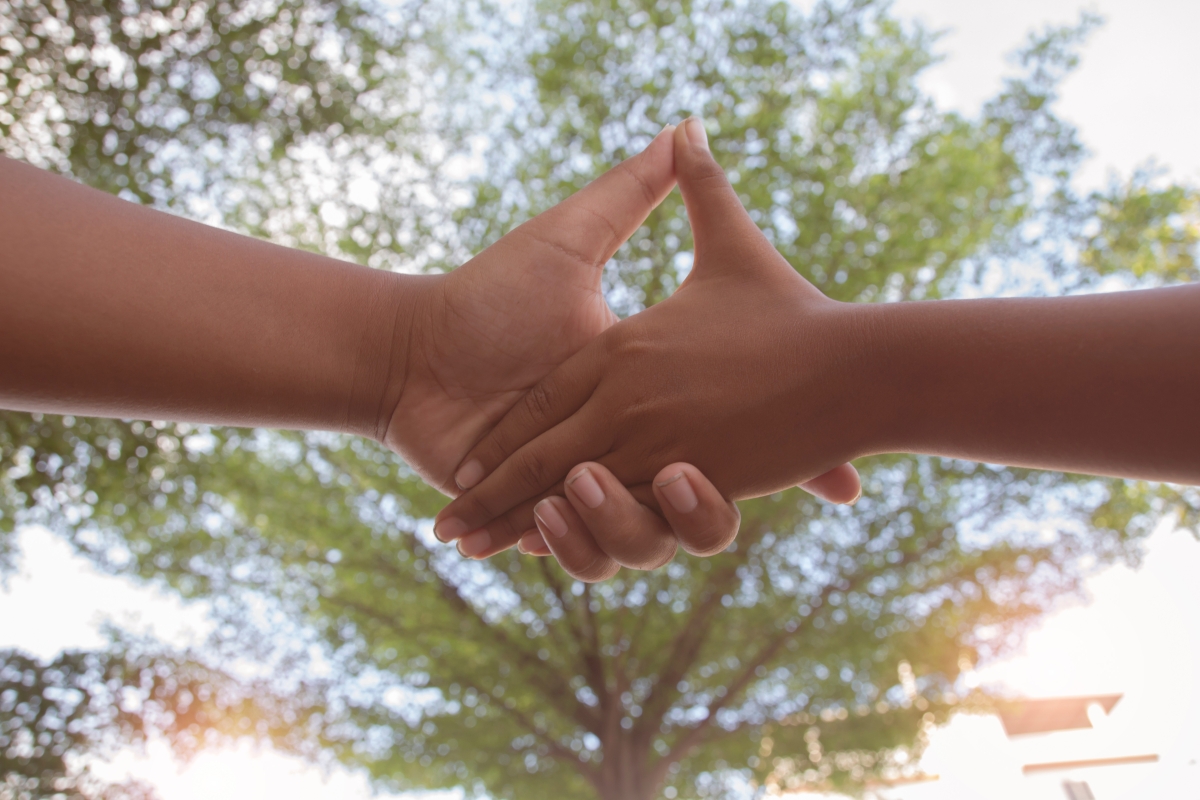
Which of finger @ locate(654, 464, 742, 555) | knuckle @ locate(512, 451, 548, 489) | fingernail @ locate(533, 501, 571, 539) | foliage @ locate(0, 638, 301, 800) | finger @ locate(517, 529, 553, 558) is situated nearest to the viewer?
finger @ locate(654, 464, 742, 555)

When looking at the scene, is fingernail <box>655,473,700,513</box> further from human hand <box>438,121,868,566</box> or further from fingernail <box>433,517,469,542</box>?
fingernail <box>433,517,469,542</box>

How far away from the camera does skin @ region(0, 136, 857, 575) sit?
142cm

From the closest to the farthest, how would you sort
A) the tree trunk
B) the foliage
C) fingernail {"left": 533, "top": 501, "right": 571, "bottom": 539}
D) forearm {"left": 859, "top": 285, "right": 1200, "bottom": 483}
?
forearm {"left": 859, "top": 285, "right": 1200, "bottom": 483}, fingernail {"left": 533, "top": 501, "right": 571, "bottom": 539}, the foliage, the tree trunk

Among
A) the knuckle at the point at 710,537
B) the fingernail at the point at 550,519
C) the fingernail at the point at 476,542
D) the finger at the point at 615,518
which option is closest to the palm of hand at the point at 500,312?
the fingernail at the point at 476,542

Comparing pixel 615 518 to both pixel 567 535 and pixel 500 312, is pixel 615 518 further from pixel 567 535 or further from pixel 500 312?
pixel 500 312

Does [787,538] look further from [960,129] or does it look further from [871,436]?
[871,436]

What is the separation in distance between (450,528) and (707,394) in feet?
3.20

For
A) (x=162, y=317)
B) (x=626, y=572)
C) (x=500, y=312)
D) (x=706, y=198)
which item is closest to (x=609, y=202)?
(x=706, y=198)

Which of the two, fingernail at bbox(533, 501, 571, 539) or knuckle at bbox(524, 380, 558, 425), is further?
knuckle at bbox(524, 380, 558, 425)

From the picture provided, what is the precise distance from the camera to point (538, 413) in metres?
2.24

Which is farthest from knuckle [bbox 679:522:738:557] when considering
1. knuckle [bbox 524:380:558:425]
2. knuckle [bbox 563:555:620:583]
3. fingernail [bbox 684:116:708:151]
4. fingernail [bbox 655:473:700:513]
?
fingernail [bbox 684:116:708:151]

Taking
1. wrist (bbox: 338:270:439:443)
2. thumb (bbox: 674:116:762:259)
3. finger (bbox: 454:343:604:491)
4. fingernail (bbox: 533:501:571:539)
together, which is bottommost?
fingernail (bbox: 533:501:571:539)

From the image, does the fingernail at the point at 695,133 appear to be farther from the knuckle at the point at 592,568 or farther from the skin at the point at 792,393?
the knuckle at the point at 592,568

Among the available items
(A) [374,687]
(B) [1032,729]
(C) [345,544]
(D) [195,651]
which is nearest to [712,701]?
(A) [374,687]
